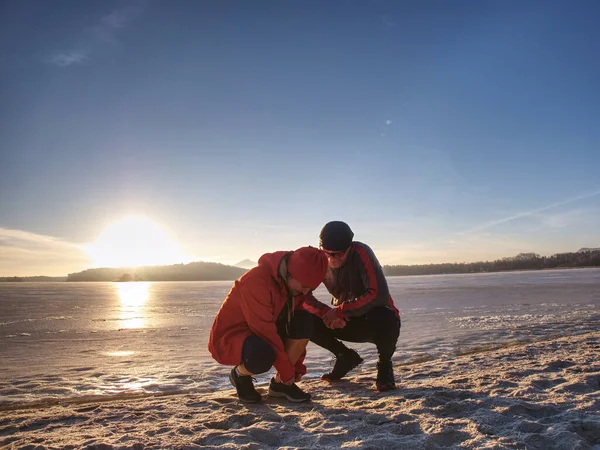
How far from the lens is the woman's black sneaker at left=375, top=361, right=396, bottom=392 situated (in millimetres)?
3770

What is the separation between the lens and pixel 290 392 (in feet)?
11.7

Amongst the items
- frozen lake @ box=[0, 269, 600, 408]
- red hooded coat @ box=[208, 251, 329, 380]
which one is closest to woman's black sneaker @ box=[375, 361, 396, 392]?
red hooded coat @ box=[208, 251, 329, 380]

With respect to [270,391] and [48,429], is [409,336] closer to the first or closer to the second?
[270,391]

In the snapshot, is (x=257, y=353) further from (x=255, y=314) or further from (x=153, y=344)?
(x=153, y=344)

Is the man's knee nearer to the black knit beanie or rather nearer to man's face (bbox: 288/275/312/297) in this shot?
man's face (bbox: 288/275/312/297)

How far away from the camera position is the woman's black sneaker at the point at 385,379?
3.77 meters

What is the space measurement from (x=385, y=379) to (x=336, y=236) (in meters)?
1.27

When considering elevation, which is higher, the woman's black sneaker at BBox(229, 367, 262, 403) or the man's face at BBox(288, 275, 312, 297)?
the man's face at BBox(288, 275, 312, 297)

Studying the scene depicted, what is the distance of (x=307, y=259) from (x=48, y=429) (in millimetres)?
2025

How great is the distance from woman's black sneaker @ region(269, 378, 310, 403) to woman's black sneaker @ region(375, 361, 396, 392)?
650mm

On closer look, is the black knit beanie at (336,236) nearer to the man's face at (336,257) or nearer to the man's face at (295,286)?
A: the man's face at (336,257)

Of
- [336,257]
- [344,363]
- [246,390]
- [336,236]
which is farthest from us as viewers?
[344,363]

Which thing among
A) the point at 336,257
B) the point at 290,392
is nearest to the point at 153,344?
the point at 290,392

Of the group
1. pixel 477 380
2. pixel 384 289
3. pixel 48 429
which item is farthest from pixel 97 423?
pixel 477 380
